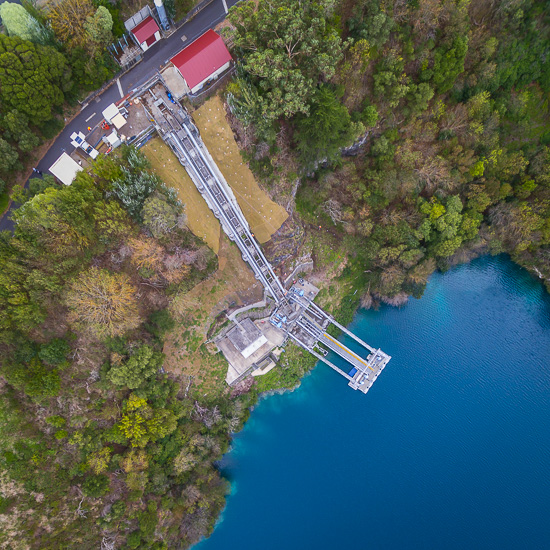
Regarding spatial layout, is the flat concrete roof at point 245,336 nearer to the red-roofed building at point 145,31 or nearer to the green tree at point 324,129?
the green tree at point 324,129

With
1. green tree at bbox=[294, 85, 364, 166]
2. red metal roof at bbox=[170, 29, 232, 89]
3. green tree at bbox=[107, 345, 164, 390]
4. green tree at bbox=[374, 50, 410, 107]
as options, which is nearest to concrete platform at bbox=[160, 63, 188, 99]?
red metal roof at bbox=[170, 29, 232, 89]

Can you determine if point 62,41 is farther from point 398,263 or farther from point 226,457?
point 226,457

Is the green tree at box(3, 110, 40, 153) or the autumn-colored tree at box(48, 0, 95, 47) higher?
the autumn-colored tree at box(48, 0, 95, 47)

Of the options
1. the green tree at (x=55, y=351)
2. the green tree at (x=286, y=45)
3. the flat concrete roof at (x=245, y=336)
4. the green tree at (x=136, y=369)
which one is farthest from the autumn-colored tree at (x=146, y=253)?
the green tree at (x=286, y=45)

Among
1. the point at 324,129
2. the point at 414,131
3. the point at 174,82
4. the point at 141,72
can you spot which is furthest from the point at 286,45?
A: the point at 414,131

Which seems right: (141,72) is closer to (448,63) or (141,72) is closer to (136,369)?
(136,369)

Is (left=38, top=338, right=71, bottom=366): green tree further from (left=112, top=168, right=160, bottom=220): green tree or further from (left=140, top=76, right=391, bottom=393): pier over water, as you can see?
(left=140, top=76, right=391, bottom=393): pier over water

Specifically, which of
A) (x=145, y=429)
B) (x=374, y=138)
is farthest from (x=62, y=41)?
(x=145, y=429)
